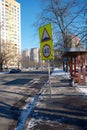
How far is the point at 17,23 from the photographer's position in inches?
6191

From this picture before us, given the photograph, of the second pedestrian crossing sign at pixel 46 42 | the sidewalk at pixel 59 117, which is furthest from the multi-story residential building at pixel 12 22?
the sidewalk at pixel 59 117

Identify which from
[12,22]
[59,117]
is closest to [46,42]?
[59,117]

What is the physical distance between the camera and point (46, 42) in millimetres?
11984

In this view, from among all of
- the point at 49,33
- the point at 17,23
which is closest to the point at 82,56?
the point at 49,33

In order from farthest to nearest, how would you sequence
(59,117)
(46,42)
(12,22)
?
1. (12,22)
2. (46,42)
3. (59,117)

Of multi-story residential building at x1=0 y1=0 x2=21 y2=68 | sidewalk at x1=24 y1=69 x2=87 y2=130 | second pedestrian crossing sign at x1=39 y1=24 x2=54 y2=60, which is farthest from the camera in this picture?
multi-story residential building at x1=0 y1=0 x2=21 y2=68

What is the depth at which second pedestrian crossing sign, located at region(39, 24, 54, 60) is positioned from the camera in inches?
463

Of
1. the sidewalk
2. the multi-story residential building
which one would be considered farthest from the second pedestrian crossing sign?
the multi-story residential building

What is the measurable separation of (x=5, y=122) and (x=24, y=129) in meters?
1.33

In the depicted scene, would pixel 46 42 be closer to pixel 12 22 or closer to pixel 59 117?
pixel 59 117

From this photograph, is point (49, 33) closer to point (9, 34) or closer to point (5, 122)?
point (5, 122)

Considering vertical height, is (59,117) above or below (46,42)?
below

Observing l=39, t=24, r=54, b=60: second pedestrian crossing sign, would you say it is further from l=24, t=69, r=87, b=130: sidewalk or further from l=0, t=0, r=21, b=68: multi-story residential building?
l=0, t=0, r=21, b=68: multi-story residential building

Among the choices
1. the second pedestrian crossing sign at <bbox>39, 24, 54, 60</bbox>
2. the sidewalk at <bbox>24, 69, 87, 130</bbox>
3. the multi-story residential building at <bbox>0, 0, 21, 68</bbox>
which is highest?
the multi-story residential building at <bbox>0, 0, 21, 68</bbox>
